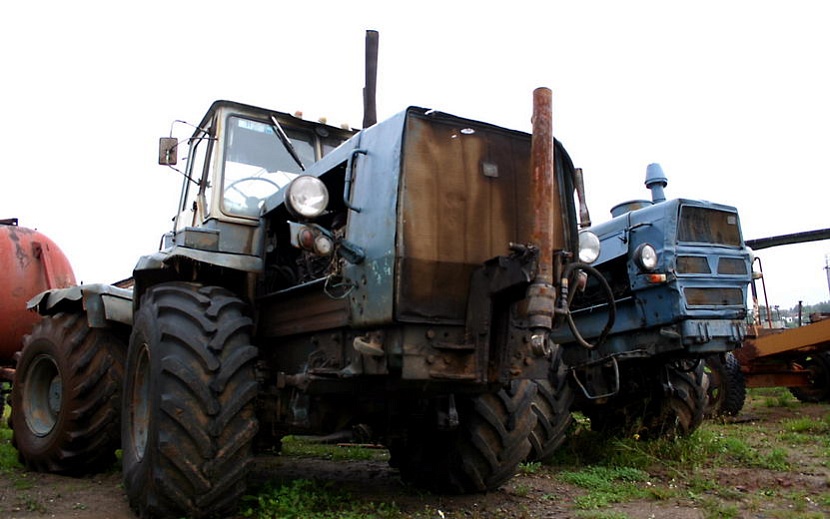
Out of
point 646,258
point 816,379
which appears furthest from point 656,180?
point 816,379

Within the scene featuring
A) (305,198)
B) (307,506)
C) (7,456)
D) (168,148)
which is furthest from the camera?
(7,456)

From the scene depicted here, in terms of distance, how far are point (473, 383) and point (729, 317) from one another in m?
4.56

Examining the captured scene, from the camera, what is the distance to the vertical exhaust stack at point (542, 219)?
3.67 meters

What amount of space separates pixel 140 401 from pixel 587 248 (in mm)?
3309

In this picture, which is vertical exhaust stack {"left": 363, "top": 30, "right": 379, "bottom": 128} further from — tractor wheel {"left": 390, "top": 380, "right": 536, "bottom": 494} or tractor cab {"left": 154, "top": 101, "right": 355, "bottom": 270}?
tractor wheel {"left": 390, "top": 380, "right": 536, "bottom": 494}

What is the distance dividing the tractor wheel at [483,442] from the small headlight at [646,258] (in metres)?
2.85

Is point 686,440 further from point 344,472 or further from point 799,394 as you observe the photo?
point 799,394

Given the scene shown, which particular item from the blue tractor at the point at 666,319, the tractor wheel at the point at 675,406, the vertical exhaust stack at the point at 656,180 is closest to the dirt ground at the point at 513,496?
the tractor wheel at the point at 675,406

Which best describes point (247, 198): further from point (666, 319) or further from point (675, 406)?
point (675, 406)

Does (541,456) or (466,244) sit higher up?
(466,244)

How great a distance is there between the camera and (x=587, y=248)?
4.73m

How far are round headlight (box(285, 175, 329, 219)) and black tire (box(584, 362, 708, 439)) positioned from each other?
4.87 metres

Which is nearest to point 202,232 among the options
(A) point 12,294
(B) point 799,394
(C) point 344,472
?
(C) point 344,472

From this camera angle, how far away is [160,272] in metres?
5.16
